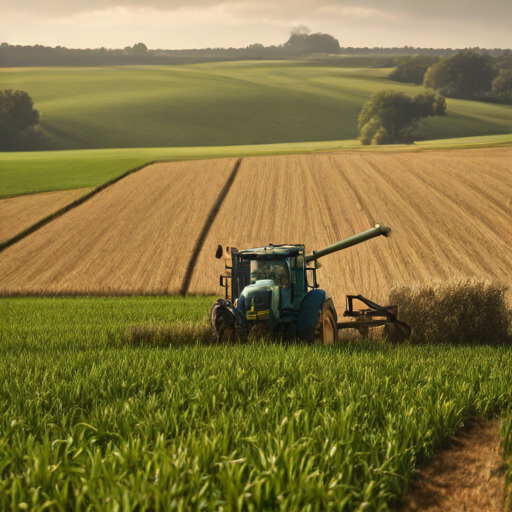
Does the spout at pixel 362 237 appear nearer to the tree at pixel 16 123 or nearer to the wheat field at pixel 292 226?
the wheat field at pixel 292 226

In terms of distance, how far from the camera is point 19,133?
3199 inches

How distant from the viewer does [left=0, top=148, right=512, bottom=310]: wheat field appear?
81.5ft

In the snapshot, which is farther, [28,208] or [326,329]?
[28,208]

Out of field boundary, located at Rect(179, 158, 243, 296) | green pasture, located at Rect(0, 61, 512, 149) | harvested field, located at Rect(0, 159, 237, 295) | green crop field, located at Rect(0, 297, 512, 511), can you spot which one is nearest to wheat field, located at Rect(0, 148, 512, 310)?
harvested field, located at Rect(0, 159, 237, 295)

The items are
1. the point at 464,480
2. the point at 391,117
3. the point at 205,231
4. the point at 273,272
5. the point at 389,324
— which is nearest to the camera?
the point at 464,480

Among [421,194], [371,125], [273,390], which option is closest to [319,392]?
[273,390]

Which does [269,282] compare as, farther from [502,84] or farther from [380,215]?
[502,84]

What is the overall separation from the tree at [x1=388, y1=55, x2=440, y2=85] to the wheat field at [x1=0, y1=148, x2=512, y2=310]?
9610 centimetres

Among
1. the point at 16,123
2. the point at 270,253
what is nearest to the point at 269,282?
the point at 270,253

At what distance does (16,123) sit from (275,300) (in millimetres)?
81167

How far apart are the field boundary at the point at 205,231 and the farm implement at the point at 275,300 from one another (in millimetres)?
11568

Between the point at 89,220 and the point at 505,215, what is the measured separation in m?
23.7

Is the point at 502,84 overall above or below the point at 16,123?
above

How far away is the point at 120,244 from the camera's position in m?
29.2
